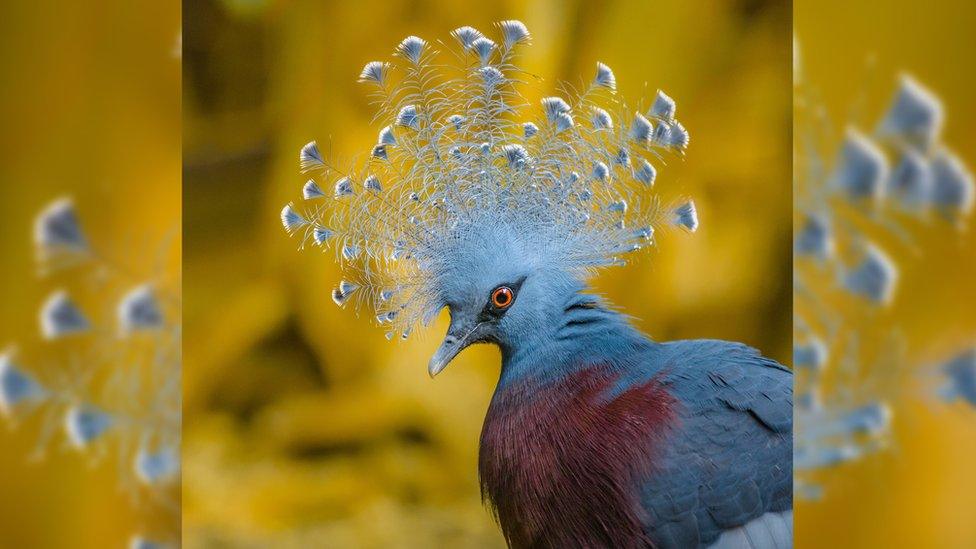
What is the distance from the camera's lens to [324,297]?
2.55m

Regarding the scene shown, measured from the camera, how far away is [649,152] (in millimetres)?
2547

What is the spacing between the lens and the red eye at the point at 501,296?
2484 millimetres

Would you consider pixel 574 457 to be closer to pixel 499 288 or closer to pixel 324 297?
pixel 499 288

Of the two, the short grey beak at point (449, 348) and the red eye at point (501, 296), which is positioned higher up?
the red eye at point (501, 296)
